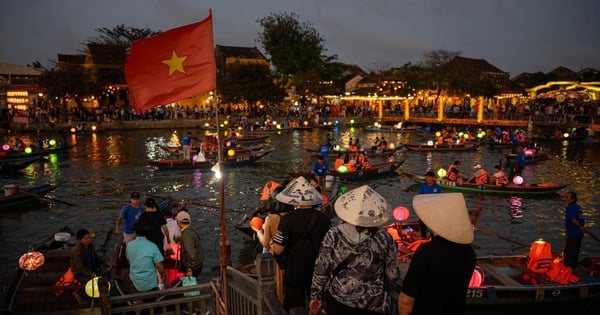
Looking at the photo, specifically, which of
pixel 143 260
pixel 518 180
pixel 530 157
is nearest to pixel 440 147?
pixel 530 157

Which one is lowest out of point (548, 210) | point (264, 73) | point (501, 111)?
point (548, 210)

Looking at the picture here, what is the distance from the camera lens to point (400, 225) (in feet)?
37.1

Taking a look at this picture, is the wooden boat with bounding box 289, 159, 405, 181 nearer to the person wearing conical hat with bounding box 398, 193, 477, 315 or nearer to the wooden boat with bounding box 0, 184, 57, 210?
the wooden boat with bounding box 0, 184, 57, 210

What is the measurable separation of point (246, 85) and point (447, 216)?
52.6 meters

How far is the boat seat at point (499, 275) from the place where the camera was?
8.39m

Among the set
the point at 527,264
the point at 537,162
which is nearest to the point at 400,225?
the point at 527,264

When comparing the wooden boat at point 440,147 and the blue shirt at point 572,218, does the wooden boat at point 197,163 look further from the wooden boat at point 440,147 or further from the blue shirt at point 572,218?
the blue shirt at point 572,218

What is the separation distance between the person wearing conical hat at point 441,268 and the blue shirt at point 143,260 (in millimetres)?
4344

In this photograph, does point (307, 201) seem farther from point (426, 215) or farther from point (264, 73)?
point (264, 73)

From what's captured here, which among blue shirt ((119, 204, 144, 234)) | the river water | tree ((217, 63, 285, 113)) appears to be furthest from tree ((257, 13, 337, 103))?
blue shirt ((119, 204, 144, 234))

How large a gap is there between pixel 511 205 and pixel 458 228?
1540 centimetres

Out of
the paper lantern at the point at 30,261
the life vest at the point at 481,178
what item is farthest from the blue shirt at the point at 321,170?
the paper lantern at the point at 30,261

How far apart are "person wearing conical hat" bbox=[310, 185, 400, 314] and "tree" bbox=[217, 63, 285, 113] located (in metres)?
51.9

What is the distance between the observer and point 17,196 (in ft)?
52.5
